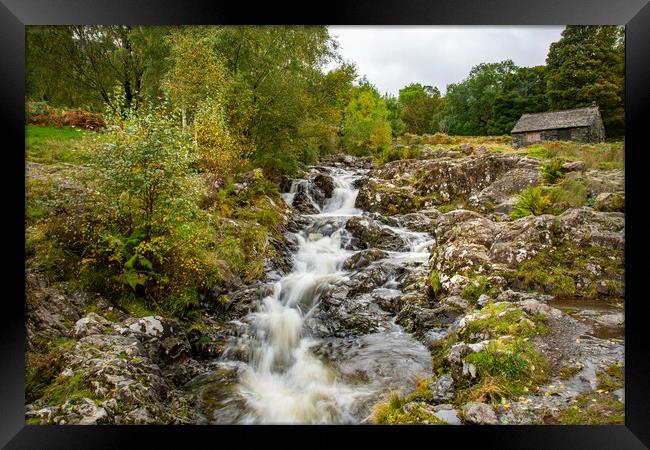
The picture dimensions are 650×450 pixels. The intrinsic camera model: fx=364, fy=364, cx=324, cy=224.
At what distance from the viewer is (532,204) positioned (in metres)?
7.53

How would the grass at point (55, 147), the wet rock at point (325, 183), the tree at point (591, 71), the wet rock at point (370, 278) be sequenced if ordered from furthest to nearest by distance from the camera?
1. the wet rock at point (325, 183)
2. the wet rock at point (370, 278)
3. the grass at point (55, 147)
4. the tree at point (591, 71)

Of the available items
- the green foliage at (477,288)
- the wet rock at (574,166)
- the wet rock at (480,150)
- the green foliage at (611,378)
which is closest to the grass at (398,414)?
the green foliage at (611,378)

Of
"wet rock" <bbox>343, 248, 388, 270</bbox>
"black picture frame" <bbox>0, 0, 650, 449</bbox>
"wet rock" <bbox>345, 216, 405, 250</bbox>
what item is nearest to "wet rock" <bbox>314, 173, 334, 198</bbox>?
"wet rock" <bbox>345, 216, 405, 250</bbox>

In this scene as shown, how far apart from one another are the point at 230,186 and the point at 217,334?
3.94 meters

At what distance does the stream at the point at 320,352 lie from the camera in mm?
4164

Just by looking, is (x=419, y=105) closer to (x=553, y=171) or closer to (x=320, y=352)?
(x=553, y=171)

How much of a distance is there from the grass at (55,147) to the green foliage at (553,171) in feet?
28.9

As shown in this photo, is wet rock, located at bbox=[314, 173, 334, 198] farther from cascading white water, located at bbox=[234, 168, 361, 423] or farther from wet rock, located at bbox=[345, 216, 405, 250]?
cascading white water, located at bbox=[234, 168, 361, 423]

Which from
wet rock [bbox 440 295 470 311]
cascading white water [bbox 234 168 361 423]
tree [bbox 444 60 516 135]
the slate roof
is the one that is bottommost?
cascading white water [bbox 234 168 361 423]

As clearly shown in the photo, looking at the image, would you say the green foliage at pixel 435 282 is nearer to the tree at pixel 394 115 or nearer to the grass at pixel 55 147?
the tree at pixel 394 115

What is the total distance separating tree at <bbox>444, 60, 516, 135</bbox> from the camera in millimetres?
5836
